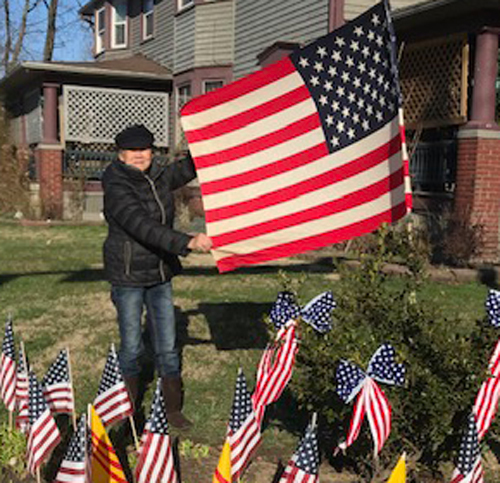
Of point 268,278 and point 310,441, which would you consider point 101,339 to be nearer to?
point 268,278

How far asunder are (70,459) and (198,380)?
2767mm

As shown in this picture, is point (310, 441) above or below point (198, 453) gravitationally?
above

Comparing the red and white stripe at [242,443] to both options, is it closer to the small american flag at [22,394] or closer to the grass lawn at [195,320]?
the grass lawn at [195,320]

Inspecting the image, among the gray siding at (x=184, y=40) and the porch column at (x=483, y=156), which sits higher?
the gray siding at (x=184, y=40)

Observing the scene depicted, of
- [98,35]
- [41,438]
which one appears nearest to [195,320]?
[41,438]

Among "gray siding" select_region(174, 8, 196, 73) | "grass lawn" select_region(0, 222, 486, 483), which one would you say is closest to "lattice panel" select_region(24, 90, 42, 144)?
"gray siding" select_region(174, 8, 196, 73)

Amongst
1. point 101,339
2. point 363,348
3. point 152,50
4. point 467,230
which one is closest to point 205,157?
point 363,348

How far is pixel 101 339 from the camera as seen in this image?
21.0ft

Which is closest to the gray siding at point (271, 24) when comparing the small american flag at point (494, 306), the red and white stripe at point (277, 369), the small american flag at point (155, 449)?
the small american flag at point (494, 306)

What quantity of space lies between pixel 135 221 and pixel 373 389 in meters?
1.82

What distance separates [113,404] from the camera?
11.5 ft

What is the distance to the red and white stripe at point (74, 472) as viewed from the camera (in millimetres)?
2578

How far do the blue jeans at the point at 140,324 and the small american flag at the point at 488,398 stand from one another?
80.8 inches

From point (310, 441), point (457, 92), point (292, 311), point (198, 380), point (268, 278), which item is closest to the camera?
point (310, 441)
